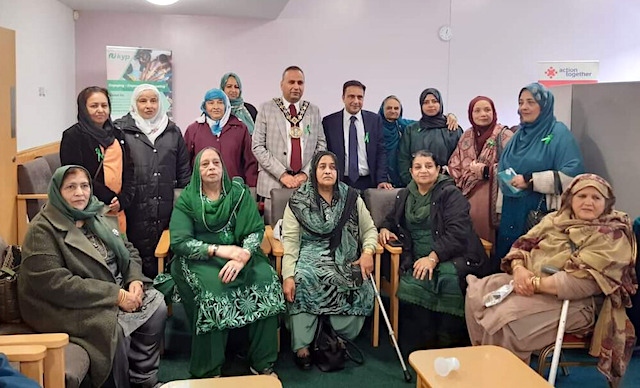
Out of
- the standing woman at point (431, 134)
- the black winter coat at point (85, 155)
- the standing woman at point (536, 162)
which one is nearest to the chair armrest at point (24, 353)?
the black winter coat at point (85, 155)

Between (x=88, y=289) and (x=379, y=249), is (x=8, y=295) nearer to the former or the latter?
(x=88, y=289)

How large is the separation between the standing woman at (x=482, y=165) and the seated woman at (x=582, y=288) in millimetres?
850

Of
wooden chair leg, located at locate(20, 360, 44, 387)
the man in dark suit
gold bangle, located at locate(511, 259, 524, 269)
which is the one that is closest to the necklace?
wooden chair leg, located at locate(20, 360, 44, 387)

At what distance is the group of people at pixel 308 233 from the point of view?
8.23 feet

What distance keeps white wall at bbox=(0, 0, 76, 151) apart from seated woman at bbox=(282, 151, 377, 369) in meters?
2.59

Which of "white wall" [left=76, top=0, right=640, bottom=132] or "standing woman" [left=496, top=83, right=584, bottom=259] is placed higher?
"white wall" [left=76, top=0, right=640, bottom=132]

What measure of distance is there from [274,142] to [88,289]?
1.69 m

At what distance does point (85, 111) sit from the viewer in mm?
3193

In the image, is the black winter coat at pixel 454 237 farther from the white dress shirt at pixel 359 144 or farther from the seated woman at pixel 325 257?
the white dress shirt at pixel 359 144

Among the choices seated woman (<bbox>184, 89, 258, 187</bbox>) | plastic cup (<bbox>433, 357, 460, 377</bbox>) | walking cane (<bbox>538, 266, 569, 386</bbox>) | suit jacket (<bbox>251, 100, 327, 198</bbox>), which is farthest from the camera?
seated woman (<bbox>184, 89, 258, 187</bbox>)

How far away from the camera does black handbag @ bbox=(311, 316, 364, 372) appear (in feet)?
10.1

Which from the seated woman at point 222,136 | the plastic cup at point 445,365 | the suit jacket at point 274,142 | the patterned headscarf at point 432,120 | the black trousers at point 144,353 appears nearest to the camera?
the plastic cup at point 445,365

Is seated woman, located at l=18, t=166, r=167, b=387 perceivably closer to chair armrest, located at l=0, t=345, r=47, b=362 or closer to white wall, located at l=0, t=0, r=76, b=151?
chair armrest, located at l=0, t=345, r=47, b=362

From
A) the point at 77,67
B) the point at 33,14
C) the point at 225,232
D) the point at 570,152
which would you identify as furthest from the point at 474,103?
the point at 77,67
